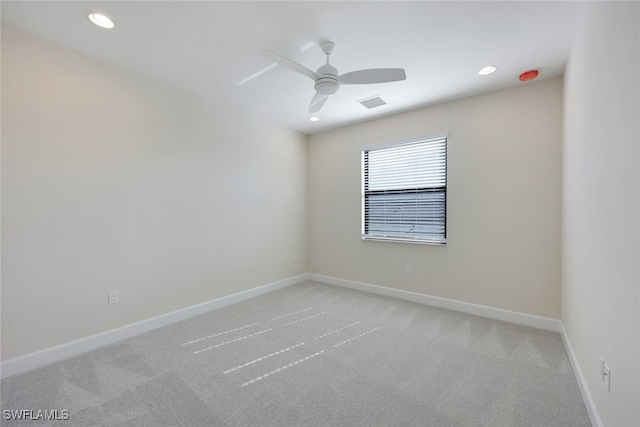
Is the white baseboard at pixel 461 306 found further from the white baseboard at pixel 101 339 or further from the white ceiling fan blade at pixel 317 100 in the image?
the white ceiling fan blade at pixel 317 100

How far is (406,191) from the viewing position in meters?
3.77

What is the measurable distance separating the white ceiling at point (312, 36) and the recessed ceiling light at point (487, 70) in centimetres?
5

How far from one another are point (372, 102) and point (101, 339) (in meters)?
3.82

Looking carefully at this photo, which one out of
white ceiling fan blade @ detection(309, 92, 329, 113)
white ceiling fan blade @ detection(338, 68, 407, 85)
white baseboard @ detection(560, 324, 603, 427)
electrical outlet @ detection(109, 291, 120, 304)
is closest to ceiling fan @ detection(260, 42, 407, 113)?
white ceiling fan blade @ detection(338, 68, 407, 85)

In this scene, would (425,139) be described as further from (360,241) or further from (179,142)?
(179,142)

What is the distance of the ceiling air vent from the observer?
126 inches

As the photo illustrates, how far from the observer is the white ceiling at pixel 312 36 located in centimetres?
179

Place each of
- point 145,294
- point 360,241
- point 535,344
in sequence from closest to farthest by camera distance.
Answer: point 535,344, point 145,294, point 360,241

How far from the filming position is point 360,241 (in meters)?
4.15

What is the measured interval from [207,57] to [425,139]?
2.74 metres

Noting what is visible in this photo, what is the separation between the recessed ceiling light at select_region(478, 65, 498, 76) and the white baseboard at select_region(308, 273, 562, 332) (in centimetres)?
256

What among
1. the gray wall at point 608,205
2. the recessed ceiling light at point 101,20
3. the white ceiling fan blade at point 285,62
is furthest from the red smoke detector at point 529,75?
the recessed ceiling light at point 101,20

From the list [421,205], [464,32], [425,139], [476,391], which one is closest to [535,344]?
[476,391]

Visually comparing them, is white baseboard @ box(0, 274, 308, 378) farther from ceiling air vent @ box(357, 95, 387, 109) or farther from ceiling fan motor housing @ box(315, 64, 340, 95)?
ceiling air vent @ box(357, 95, 387, 109)
